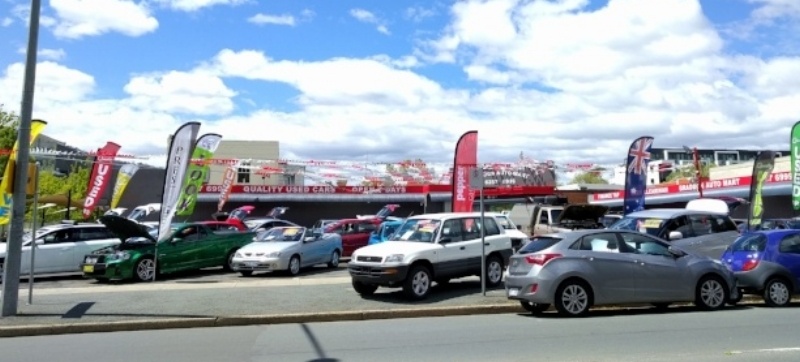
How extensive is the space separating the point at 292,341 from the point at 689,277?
7.09 m

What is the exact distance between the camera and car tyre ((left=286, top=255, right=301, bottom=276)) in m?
19.7

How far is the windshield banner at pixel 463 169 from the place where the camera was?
2384 cm

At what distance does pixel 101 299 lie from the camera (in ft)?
46.9

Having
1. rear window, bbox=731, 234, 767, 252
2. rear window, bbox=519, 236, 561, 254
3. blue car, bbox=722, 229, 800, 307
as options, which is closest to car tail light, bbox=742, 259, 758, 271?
blue car, bbox=722, 229, 800, 307

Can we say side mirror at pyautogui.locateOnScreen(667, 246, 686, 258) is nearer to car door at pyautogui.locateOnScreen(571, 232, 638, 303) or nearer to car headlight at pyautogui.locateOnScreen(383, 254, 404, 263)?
car door at pyautogui.locateOnScreen(571, 232, 638, 303)

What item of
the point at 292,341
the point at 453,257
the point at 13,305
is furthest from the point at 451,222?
the point at 13,305

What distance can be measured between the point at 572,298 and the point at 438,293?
12.0 ft

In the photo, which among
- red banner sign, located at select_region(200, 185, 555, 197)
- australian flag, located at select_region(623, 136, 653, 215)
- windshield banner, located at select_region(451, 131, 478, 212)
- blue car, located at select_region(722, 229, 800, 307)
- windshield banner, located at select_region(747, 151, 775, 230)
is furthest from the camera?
red banner sign, located at select_region(200, 185, 555, 197)

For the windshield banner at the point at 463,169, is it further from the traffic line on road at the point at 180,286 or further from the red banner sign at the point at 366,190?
the red banner sign at the point at 366,190

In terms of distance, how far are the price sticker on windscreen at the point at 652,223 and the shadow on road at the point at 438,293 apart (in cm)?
376

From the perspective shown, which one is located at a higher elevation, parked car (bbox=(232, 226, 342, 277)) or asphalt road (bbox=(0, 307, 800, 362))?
parked car (bbox=(232, 226, 342, 277))

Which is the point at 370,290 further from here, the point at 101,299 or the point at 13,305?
the point at 13,305

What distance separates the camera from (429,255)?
46.1 ft

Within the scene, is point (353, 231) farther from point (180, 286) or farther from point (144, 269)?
point (180, 286)
